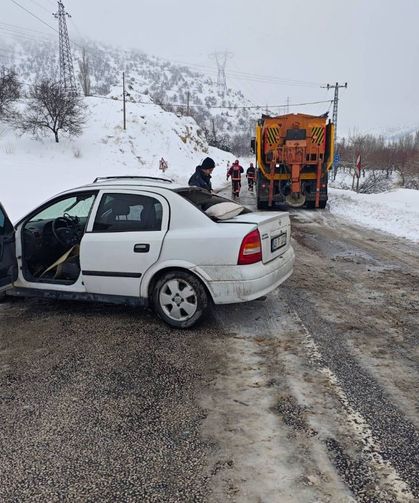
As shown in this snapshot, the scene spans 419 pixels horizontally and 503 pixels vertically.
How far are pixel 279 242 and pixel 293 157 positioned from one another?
9698 mm

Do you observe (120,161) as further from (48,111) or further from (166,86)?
(166,86)

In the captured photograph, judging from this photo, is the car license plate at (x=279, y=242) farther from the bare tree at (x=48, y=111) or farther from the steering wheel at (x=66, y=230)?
the bare tree at (x=48, y=111)

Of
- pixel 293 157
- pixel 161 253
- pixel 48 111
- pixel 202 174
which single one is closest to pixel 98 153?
pixel 48 111

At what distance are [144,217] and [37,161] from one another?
23.3 meters

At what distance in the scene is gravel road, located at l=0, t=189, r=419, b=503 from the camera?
231 cm

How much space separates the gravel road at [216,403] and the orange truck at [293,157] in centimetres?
936

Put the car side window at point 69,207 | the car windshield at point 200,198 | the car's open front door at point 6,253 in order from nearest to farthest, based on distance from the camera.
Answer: the car's open front door at point 6,253 < the car windshield at point 200,198 < the car side window at point 69,207

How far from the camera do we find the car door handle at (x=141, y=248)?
4379mm

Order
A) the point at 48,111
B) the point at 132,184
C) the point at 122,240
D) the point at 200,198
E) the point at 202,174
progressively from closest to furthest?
the point at 122,240, the point at 132,184, the point at 200,198, the point at 202,174, the point at 48,111

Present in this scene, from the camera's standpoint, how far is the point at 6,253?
4492 millimetres

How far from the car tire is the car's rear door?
0.78 feet

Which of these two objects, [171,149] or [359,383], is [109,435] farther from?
[171,149]

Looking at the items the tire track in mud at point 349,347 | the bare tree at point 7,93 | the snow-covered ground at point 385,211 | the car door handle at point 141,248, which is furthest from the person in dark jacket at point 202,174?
the bare tree at point 7,93

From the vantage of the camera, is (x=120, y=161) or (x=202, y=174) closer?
(x=202, y=174)
